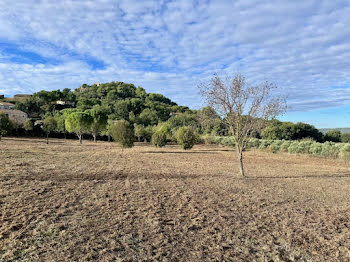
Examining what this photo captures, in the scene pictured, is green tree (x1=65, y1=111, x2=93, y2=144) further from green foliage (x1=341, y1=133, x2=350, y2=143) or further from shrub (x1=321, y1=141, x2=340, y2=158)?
green foliage (x1=341, y1=133, x2=350, y2=143)

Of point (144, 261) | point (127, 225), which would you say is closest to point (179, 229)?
point (127, 225)

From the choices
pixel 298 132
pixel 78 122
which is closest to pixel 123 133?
pixel 78 122

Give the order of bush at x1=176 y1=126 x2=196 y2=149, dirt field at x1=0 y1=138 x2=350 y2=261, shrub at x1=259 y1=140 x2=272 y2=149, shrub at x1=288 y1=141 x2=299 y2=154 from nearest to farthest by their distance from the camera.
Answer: dirt field at x1=0 y1=138 x2=350 y2=261 < shrub at x1=288 y1=141 x2=299 y2=154 < bush at x1=176 y1=126 x2=196 y2=149 < shrub at x1=259 y1=140 x2=272 y2=149

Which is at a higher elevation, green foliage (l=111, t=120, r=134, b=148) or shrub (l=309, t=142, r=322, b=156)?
green foliage (l=111, t=120, r=134, b=148)

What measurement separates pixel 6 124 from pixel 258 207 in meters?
38.1

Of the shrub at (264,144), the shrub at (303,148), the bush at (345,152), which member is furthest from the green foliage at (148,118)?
the bush at (345,152)

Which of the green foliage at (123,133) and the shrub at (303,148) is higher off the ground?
the green foliage at (123,133)

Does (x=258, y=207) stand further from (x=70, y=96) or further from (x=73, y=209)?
(x=70, y=96)

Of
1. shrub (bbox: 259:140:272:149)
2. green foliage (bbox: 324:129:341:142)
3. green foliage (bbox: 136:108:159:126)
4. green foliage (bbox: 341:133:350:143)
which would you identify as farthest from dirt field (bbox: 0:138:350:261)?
green foliage (bbox: 136:108:159:126)

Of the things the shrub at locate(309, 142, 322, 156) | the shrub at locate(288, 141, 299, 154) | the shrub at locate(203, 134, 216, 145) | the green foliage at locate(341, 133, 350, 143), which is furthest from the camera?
the green foliage at locate(341, 133, 350, 143)

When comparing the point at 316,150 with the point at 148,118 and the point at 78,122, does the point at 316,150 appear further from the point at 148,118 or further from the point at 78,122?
the point at 148,118

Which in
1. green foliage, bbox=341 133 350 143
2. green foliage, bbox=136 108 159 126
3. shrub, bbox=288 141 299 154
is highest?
green foliage, bbox=136 108 159 126

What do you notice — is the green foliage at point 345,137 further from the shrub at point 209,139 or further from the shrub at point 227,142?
the shrub at point 209,139

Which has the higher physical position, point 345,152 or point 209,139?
point 209,139
